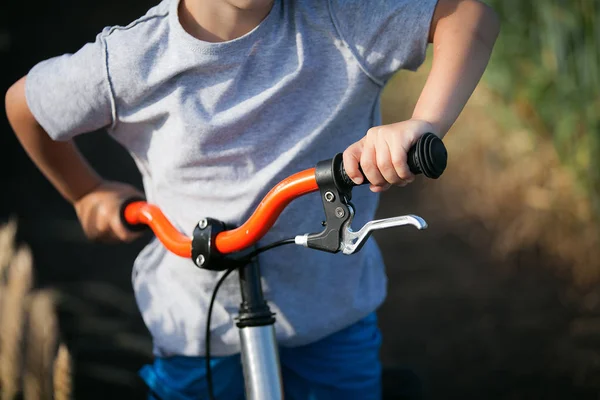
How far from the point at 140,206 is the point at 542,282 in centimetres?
197

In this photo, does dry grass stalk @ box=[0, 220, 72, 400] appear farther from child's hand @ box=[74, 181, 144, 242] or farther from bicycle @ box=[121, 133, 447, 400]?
bicycle @ box=[121, 133, 447, 400]

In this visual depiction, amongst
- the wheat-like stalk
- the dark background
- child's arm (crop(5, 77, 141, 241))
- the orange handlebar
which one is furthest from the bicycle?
the dark background

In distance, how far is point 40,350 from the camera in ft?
4.24

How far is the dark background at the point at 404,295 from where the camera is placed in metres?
2.50

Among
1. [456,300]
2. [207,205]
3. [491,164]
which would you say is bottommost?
[207,205]

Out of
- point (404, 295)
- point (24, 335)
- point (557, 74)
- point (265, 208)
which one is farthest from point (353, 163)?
point (404, 295)

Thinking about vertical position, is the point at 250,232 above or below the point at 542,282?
below

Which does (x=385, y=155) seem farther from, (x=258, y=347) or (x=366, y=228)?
(x=258, y=347)

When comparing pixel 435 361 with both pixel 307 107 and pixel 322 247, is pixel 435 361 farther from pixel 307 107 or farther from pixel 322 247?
pixel 322 247

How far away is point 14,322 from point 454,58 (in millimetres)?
783

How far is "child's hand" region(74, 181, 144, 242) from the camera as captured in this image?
1.29m

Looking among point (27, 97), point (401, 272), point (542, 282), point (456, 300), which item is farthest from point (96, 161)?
point (27, 97)

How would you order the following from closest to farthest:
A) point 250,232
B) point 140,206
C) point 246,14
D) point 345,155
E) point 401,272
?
point 345,155 < point 250,232 < point 246,14 < point 140,206 < point 401,272

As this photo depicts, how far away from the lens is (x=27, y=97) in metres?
1.22
